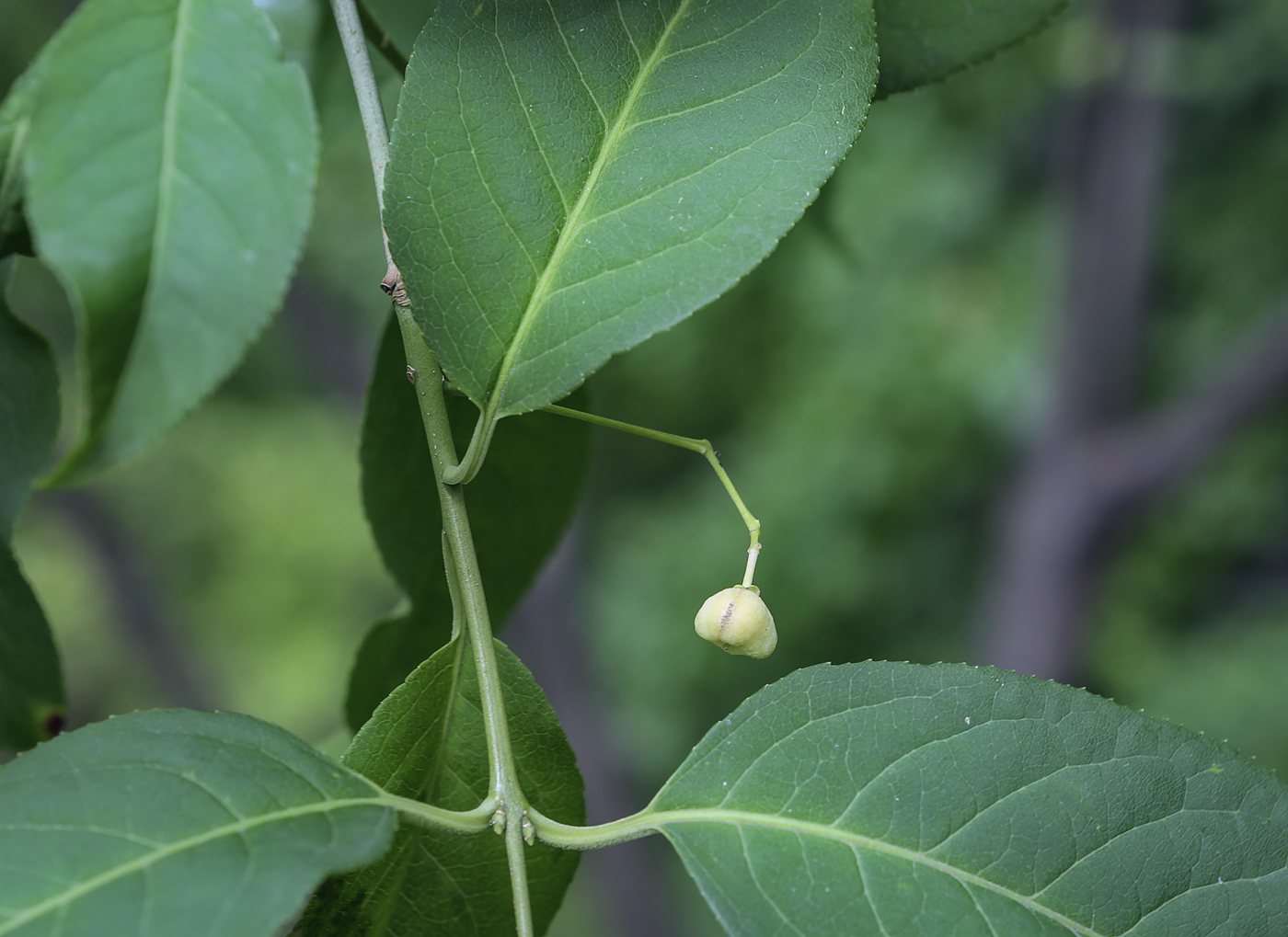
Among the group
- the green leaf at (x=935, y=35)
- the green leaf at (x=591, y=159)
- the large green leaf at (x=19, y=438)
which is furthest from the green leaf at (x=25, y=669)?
the green leaf at (x=935, y=35)

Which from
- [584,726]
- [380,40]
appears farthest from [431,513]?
[584,726]

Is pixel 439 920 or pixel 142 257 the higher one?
pixel 142 257

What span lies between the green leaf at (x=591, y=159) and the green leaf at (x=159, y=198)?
0.26 ft

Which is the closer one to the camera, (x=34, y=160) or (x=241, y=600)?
(x=34, y=160)

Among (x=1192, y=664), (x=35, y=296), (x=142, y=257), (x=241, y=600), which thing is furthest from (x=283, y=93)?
(x=241, y=600)

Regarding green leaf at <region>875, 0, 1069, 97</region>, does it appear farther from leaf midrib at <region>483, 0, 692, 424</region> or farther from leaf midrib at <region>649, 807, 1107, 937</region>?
leaf midrib at <region>649, 807, 1107, 937</region>

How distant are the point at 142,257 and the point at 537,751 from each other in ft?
1.07

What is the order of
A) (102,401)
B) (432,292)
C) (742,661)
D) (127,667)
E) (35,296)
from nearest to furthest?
(102,401) → (432,292) → (35,296) → (742,661) → (127,667)

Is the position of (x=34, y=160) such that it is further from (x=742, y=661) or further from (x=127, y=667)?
(x=127, y=667)

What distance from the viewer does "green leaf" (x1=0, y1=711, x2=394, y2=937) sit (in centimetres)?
37

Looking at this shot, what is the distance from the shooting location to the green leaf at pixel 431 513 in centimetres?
67

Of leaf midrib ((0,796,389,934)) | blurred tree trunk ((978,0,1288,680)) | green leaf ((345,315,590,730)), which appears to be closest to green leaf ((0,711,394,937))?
leaf midrib ((0,796,389,934))

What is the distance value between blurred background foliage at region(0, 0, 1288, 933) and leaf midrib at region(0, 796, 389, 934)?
2399 mm

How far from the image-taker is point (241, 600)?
6.91 metres
